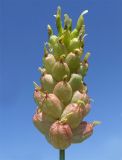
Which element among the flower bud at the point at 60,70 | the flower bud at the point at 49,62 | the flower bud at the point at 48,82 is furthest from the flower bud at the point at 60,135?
the flower bud at the point at 49,62

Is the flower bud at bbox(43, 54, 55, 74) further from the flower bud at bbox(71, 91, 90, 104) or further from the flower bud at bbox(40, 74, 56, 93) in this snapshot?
the flower bud at bbox(71, 91, 90, 104)

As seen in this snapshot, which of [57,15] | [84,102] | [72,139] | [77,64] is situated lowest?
[72,139]

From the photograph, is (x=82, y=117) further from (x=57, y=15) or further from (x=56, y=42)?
(x=57, y=15)

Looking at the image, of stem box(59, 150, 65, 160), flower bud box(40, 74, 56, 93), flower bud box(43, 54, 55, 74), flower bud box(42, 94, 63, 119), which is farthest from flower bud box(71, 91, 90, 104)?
stem box(59, 150, 65, 160)

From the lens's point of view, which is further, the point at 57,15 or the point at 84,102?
the point at 57,15

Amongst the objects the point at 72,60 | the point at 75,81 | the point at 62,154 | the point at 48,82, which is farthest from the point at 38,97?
the point at 62,154

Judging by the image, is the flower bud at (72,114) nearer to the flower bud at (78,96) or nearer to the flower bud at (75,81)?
the flower bud at (78,96)

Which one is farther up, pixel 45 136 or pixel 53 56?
pixel 53 56

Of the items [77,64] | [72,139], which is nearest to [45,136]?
[72,139]
